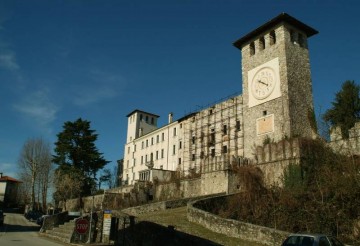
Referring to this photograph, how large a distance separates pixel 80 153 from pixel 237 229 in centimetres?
3919

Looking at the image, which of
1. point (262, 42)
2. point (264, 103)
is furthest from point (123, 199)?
point (262, 42)

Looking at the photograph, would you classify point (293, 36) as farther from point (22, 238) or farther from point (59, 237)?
point (22, 238)

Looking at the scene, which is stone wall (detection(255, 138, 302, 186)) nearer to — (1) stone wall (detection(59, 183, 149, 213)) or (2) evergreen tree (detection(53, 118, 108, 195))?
(1) stone wall (detection(59, 183, 149, 213))

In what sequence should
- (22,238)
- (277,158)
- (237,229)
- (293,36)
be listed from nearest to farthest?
(237,229) → (22,238) → (277,158) → (293,36)

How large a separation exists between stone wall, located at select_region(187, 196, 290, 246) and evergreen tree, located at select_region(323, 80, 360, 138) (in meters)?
21.9

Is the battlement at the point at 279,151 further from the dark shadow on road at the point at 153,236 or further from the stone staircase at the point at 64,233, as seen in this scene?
the stone staircase at the point at 64,233

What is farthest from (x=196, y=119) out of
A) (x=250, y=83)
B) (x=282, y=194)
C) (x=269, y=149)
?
(x=282, y=194)

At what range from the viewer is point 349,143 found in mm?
26531

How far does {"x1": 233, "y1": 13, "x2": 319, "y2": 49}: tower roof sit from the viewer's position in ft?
113

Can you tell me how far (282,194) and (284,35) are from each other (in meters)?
17.9

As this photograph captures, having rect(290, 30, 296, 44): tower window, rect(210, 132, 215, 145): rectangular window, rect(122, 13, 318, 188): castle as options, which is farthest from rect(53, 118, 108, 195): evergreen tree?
rect(290, 30, 296, 44): tower window

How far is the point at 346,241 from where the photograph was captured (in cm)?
1745

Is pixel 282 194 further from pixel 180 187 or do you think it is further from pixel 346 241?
pixel 180 187

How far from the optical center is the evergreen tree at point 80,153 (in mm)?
51844
